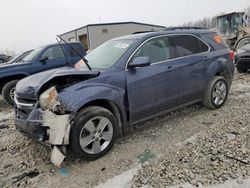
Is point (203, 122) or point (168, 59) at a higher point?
point (168, 59)

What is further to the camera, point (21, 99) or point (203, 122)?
point (203, 122)

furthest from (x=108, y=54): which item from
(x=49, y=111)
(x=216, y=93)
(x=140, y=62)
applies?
(x=216, y=93)

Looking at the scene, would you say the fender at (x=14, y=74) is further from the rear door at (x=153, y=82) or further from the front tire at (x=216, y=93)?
the front tire at (x=216, y=93)

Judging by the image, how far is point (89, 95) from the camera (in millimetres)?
3760

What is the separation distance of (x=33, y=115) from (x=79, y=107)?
26.5 inches

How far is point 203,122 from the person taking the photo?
5.11 m

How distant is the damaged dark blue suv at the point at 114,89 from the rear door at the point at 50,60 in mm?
3783

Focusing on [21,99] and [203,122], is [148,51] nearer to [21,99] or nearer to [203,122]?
[203,122]

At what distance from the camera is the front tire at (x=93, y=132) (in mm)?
3646

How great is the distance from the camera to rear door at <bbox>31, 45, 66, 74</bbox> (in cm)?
827

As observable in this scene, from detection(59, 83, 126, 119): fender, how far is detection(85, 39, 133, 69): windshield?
0.48 meters

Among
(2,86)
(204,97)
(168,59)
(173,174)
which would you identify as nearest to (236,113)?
(204,97)

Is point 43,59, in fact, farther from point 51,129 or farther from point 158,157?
point 158,157

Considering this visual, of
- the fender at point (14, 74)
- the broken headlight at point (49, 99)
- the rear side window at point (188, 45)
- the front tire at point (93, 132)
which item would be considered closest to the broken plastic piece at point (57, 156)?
the front tire at point (93, 132)
